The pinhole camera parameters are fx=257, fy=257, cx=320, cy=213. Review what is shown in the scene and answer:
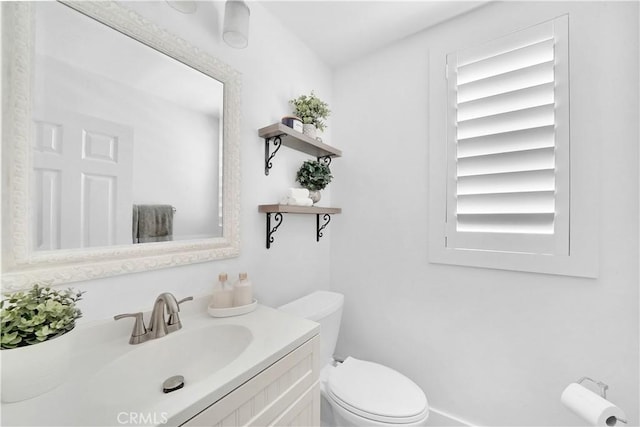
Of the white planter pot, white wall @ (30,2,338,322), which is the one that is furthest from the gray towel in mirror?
the white planter pot

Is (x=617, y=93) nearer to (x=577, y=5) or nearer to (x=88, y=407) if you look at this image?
(x=577, y=5)

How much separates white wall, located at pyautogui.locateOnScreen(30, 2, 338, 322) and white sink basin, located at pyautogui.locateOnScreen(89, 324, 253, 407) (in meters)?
0.16

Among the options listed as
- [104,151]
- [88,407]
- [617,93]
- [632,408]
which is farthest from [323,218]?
[632,408]

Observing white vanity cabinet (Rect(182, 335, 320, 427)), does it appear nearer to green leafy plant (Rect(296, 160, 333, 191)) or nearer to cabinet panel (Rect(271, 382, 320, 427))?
cabinet panel (Rect(271, 382, 320, 427))

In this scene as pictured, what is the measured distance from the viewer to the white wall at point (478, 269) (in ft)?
3.29

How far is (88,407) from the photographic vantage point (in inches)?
23.5

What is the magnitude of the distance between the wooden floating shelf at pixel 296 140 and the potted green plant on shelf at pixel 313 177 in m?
0.09

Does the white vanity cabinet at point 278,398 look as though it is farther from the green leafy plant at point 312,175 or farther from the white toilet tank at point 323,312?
the green leafy plant at point 312,175

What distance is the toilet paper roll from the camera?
88 centimetres

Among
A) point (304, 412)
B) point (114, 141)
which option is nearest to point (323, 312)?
point (304, 412)

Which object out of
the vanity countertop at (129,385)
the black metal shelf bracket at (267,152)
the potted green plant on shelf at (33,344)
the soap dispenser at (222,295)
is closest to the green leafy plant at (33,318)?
the potted green plant on shelf at (33,344)

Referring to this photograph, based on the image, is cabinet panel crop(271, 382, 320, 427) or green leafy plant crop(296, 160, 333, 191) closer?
cabinet panel crop(271, 382, 320, 427)

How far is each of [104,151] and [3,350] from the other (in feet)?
1.76

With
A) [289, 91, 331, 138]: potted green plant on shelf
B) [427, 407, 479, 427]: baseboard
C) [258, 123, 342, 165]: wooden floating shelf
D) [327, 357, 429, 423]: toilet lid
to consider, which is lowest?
[427, 407, 479, 427]: baseboard
